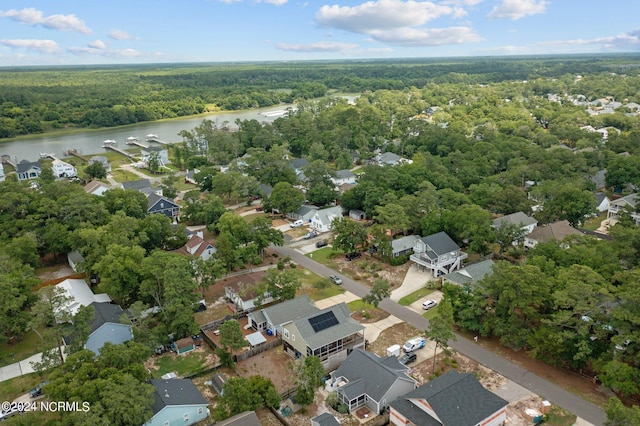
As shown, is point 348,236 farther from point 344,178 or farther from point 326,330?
point 344,178

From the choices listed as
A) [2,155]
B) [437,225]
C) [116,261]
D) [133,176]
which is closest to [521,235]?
[437,225]

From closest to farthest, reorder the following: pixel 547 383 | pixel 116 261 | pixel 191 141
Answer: pixel 547 383 < pixel 116 261 < pixel 191 141

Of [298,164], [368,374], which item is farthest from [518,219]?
[298,164]

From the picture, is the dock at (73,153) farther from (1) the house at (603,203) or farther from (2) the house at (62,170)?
(1) the house at (603,203)

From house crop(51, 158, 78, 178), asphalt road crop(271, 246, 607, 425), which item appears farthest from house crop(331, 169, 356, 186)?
house crop(51, 158, 78, 178)

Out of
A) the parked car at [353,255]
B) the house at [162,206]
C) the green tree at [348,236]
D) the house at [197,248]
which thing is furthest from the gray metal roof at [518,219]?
the house at [162,206]

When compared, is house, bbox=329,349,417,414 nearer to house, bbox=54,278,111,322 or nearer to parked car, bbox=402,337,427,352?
parked car, bbox=402,337,427,352

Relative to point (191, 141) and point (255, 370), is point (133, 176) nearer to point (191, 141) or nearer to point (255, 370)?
point (191, 141)
